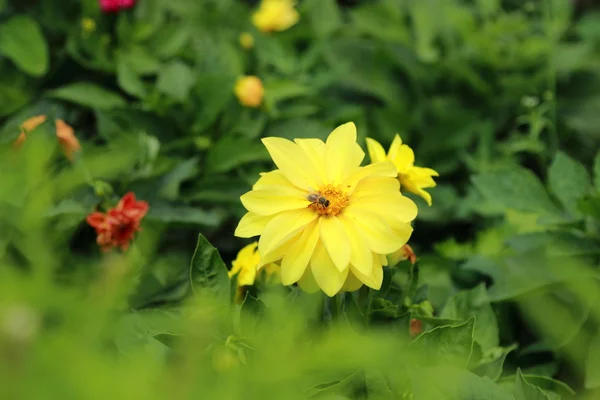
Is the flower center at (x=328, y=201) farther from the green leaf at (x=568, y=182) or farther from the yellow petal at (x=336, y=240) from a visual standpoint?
the green leaf at (x=568, y=182)

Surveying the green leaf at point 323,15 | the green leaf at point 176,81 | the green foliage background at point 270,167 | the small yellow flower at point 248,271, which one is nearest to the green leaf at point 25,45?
the green foliage background at point 270,167

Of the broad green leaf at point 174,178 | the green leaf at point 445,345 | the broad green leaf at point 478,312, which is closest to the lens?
the green leaf at point 445,345

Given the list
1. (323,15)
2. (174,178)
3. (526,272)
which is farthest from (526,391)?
(323,15)

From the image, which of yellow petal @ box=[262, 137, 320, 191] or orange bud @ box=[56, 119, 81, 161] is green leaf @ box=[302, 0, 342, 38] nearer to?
orange bud @ box=[56, 119, 81, 161]

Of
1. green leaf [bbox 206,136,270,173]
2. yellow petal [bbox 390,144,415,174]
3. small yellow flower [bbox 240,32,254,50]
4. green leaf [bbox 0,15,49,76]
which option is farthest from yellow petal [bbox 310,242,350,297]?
small yellow flower [bbox 240,32,254,50]

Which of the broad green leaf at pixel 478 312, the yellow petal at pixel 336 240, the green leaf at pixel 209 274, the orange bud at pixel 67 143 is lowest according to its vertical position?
the broad green leaf at pixel 478 312

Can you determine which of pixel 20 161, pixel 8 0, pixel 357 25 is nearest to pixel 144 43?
pixel 8 0
